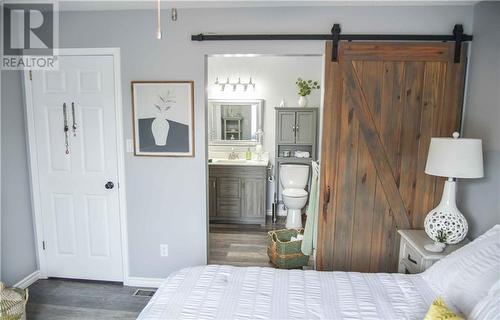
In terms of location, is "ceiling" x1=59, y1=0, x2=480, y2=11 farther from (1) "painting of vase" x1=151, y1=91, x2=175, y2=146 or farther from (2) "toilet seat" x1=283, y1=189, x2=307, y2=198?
(2) "toilet seat" x1=283, y1=189, x2=307, y2=198

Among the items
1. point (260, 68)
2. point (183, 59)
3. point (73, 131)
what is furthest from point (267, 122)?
point (73, 131)

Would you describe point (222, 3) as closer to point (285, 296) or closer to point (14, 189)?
point (285, 296)

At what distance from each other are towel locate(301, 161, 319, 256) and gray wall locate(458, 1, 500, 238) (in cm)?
110

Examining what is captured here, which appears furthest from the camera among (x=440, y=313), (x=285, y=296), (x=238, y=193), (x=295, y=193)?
(x=238, y=193)

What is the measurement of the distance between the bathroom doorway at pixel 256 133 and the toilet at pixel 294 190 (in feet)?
0.16

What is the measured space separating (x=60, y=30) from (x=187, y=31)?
1101 millimetres

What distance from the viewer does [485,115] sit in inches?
87.2

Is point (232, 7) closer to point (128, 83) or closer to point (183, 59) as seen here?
point (183, 59)

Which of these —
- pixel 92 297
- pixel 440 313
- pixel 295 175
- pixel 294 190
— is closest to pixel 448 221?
pixel 440 313

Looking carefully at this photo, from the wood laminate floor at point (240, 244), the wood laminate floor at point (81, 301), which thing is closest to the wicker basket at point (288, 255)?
the wood laminate floor at point (240, 244)

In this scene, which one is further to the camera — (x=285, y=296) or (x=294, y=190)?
(x=294, y=190)

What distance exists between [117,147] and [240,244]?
1916mm

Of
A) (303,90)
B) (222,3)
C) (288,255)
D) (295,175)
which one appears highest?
(222,3)

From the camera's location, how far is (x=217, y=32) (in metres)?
2.59
